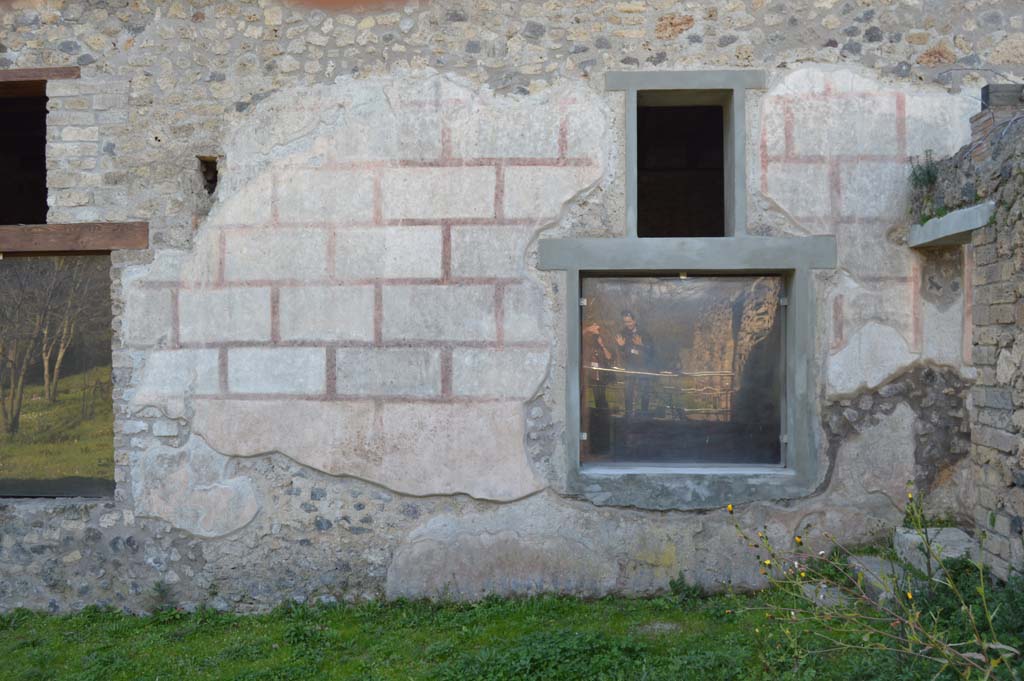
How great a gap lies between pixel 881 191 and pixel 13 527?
19.1 ft

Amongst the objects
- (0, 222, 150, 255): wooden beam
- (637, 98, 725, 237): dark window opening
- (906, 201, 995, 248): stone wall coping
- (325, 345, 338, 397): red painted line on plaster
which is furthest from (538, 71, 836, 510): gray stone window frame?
(637, 98, 725, 237): dark window opening

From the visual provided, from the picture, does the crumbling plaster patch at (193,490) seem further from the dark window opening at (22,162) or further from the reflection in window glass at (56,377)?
the dark window opening at (22,162)

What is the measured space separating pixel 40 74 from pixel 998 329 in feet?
19.3

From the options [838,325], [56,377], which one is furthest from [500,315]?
[56,377]

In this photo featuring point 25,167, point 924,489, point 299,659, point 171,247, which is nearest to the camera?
point 299,659

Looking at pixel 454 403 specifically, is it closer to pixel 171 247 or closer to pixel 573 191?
pixel 573 191

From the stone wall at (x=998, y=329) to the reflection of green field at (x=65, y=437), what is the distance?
5182 mm

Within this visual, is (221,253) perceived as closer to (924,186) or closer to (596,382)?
(596,382)

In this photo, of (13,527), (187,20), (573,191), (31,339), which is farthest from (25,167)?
(573,191)

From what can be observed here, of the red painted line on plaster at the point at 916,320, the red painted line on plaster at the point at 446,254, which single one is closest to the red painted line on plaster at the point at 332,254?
the red painted line on plaster at the point at 446,254

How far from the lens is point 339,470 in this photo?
484 cm

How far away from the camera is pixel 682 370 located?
16.0 feet

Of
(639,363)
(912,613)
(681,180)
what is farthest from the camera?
(681,180)

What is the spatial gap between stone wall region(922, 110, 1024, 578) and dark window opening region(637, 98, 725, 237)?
14.0 feet
